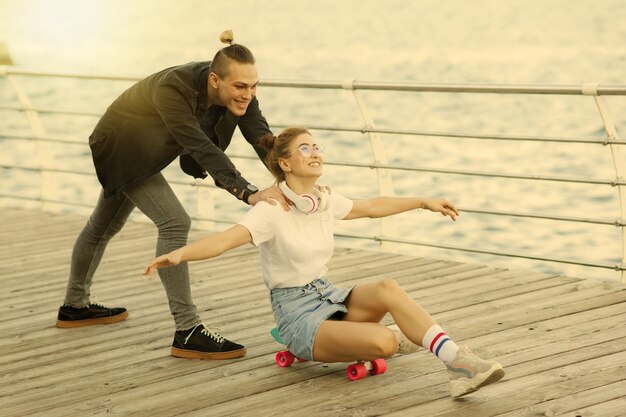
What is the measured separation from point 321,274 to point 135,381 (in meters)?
0.82

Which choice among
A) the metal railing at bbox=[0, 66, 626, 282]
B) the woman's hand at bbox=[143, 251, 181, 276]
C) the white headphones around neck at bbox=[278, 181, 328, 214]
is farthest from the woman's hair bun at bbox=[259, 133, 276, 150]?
the metal railing at bbox=[0, 66, 626, 282]

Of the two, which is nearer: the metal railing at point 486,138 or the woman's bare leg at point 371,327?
the woman's bare leg at point 371,327

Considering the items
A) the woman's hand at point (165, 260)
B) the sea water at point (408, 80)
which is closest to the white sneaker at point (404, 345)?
the woman's hand at point (165, 260)

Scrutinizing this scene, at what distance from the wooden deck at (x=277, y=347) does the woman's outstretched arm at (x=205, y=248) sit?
0.54m

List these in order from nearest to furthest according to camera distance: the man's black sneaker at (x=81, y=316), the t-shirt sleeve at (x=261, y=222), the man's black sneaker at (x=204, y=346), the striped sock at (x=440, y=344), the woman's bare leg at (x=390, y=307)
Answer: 1. the striped sock at (x=440, y=344)
2. the woman's bare leg at (x=390, y=307)
3. the t-shirt sleeve at (x=261, y=222)
4. the man's black sneaker at (x=204, y=346)
5. the man's black sneaker at (x=81, y=316)

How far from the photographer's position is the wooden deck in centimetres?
400

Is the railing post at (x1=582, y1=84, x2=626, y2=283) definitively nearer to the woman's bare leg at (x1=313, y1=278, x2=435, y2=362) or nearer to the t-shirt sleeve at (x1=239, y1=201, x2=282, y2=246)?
the woman's bare leg at (x1=313, y1=278, x2=435, y2=362)

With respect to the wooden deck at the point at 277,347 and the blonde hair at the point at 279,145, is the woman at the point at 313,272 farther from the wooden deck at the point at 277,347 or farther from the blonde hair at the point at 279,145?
the wooden deck at the point at 277,347

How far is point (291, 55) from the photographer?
34.3 metres

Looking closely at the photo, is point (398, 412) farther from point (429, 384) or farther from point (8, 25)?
point (8, 25)

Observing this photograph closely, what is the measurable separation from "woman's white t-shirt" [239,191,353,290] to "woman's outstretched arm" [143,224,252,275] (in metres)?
0.07

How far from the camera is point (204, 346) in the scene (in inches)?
183

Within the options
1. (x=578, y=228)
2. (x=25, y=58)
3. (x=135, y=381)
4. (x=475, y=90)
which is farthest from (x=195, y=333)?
(x=25, y=58)

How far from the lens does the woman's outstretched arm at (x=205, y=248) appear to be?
3.83 m
